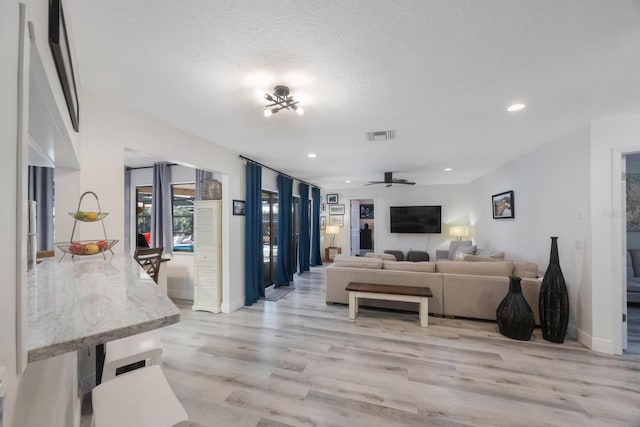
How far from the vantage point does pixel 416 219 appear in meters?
7.33

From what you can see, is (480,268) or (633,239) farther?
(633,239)

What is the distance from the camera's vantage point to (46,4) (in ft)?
2.84

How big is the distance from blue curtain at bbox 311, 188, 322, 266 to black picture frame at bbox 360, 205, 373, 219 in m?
2.00

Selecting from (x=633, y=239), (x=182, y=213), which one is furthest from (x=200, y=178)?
(x=633, y=239)

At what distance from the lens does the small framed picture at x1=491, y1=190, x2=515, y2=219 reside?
448 cm

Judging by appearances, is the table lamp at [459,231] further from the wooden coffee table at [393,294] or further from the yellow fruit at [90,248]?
the yellow fruit at [90,248]

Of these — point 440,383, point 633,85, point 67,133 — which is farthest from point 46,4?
point 633,85

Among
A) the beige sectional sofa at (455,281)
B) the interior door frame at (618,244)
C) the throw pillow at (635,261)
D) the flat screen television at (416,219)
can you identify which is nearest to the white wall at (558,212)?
the interior door frame at (618,244)

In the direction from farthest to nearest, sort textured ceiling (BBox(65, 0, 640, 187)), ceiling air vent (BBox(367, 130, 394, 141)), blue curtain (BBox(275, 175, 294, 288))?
blue curtain (BBox(275, 175, 294, 288)), ceiling air vent (BBox(367, 130, 394, 141)), textured ceiling (BBox(65, 0, 640, 187))

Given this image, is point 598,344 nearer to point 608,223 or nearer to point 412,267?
point 608,223

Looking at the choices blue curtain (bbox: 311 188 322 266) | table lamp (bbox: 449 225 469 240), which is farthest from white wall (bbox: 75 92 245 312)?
table lamp (bbox: 449 225 469 240)

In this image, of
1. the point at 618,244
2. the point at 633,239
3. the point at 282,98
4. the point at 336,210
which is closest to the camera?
the point at 282,98

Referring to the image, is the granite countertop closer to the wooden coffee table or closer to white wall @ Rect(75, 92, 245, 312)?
white wall @ Rect(75, 92, 245, 312)

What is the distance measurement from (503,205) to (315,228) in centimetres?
463
